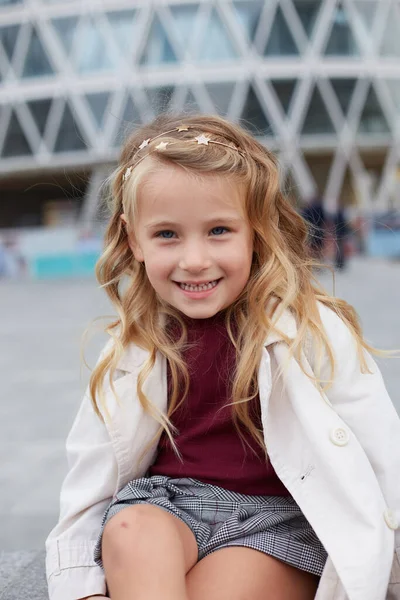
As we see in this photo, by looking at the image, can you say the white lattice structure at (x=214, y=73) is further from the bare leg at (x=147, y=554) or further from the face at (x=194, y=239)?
the bare leg at (x=147, y=554)

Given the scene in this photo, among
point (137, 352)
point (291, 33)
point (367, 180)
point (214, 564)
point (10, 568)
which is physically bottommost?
point (10, 568)

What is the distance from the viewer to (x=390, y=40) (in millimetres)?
28781

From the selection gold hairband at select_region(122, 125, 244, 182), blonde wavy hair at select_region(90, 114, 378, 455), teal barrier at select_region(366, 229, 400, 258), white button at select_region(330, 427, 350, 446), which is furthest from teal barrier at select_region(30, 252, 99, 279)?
white button at select_region(330, 427, 350, 446)

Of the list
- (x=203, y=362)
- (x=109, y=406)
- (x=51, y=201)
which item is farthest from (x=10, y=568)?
(x=51, y=201)

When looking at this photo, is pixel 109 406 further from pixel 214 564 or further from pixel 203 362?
pixel 214 564

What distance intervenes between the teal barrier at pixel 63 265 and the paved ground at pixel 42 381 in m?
4.76

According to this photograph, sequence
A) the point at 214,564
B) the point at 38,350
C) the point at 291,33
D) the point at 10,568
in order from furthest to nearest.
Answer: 1. the point at 291,33
2. the point at 38,350
3. the point at 10,568
4. the point at 214,564

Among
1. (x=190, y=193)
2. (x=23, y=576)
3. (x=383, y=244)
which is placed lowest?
(x=23, y=576)

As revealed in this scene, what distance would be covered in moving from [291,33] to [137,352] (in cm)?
2785

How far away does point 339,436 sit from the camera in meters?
1.79

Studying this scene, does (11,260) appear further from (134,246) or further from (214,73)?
(134,246)

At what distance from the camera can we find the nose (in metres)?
1.92

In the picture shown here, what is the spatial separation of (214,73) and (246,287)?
26363 mm

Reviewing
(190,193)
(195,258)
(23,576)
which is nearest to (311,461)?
(195,258)
